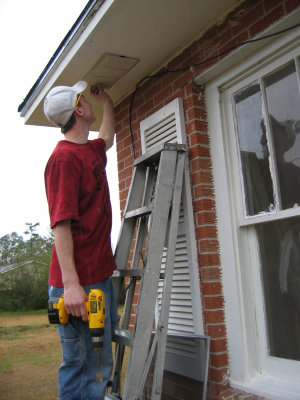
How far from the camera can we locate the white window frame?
2.20m

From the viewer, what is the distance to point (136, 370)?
2.01 meters

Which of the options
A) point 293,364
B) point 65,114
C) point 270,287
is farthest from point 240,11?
point 293,364

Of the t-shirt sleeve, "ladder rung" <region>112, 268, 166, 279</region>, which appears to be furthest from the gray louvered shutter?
→ the t-shirt sleeve

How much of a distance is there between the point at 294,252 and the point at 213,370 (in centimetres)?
91

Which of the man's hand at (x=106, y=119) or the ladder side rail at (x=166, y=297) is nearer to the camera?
the ladder side rail at (x=166, y=297)

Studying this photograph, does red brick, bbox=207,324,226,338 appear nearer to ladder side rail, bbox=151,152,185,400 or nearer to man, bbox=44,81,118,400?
ladder side rail, bbox=151,152,185,400

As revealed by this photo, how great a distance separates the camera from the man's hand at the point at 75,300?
1.89m

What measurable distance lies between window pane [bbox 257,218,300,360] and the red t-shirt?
0.94m

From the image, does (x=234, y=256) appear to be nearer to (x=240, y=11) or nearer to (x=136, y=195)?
(x=136, y=195)

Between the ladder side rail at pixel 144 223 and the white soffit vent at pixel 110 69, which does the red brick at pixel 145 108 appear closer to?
the white soffit vent at pixel 110 69

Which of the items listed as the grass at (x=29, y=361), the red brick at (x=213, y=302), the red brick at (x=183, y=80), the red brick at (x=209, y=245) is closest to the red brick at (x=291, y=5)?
the red brick at (x=183, y=80)

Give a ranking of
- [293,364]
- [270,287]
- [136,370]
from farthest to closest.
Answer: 1. [270,287]
2. [293,364]
3. [136,370]

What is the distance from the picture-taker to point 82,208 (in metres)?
2.16

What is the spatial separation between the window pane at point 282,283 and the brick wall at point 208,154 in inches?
12.1
